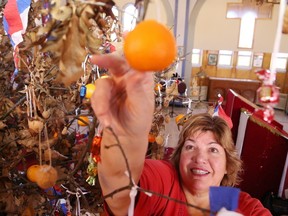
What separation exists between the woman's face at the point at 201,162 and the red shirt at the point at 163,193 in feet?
0.15

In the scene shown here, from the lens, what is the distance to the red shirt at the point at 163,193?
0.74 m

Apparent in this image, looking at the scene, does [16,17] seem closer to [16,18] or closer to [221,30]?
[16,18]

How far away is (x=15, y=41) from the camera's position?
0.88 metres

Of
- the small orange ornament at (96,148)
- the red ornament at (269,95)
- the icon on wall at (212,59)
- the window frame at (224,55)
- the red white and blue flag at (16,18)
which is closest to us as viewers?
the red ornament at (269,95)

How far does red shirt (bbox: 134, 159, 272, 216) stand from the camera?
0.74 meters

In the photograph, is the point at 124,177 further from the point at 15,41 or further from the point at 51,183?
the point at 15,41

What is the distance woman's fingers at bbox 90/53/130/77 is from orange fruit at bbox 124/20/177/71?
9 centimetres

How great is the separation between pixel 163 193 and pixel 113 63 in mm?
546

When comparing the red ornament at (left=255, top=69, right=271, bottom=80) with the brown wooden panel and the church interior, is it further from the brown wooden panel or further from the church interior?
the brown wooden panel

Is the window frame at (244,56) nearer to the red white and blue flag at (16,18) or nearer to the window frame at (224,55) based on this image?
the window frame at (224,55)

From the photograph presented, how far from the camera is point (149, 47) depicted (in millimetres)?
334

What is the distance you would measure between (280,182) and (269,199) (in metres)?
0.21

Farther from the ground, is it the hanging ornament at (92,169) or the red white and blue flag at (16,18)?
the red white and blue flag at (16,18)

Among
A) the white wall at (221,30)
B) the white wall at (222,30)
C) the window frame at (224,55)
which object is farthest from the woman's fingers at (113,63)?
the window frame at (224,55)
